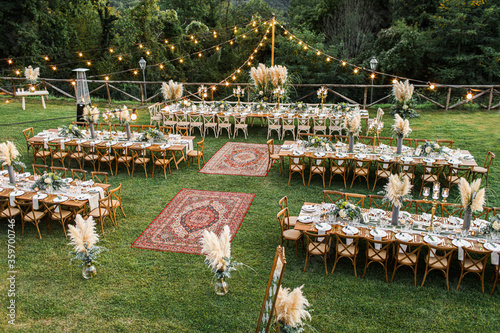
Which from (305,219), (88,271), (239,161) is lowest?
(88,271)

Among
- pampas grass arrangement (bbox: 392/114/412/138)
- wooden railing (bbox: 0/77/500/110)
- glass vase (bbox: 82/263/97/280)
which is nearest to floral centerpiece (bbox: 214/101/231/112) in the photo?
wooden railing (bbox: 0/77/500/110)

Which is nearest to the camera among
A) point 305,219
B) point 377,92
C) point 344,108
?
point 305,219

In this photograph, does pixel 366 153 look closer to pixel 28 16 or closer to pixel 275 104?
pixel 275 104

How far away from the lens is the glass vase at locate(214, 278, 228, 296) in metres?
6.21

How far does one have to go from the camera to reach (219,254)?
578 cm

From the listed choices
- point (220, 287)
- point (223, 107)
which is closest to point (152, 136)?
point (223, 107)

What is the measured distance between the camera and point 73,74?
26531 mm

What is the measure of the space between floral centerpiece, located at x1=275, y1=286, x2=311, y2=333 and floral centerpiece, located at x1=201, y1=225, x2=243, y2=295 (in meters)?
1.63

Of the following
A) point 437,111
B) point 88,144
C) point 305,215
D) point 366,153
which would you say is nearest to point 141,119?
point 88,144

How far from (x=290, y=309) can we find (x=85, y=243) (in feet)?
13.3

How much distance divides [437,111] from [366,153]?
823cm

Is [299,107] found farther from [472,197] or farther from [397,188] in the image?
[472,197]

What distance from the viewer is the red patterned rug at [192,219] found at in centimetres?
776

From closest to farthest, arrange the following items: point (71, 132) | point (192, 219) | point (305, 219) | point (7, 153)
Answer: point (305, 219), point (7, 153), point (192, 219), point (71, 132)
